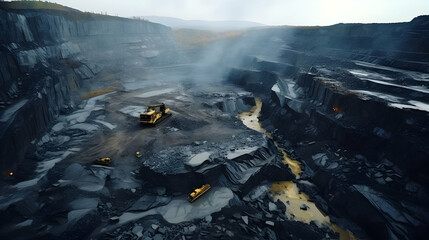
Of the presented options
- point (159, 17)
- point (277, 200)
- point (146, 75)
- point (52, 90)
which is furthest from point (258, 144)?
point (159, 17)

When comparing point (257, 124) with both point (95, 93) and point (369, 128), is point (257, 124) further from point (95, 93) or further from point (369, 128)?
point (95, 93)

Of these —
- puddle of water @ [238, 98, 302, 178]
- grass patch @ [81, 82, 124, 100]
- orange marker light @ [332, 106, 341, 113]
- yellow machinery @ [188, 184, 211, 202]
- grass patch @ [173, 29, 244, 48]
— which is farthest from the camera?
grass patch @ [173, 29, 244, 48]

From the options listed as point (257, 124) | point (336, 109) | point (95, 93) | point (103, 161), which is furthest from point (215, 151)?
point (95, 93)

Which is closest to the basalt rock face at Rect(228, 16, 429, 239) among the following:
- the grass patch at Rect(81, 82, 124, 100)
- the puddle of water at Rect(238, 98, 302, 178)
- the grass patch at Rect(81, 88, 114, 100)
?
the puddle of water at Rect(238, 98, 302, 178)

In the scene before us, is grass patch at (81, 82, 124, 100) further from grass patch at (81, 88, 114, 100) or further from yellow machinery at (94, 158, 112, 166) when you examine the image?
yellow machinery at (94, 158, 112, 166)

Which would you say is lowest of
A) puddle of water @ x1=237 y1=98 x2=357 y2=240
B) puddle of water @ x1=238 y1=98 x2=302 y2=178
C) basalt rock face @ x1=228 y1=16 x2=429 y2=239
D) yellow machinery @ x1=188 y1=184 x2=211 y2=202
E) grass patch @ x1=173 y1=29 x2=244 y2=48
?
puddle of water @ x1=237 y1=98 x2=357 y2=240

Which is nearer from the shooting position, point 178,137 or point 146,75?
point 178,137

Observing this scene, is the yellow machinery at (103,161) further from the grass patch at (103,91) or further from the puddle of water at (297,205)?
the grass patch at (103,91)

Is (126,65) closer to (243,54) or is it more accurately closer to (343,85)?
(243,54)
